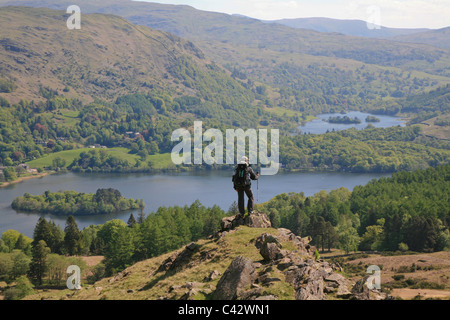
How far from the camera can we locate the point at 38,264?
6138cm

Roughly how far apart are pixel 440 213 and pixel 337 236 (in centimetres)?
2042

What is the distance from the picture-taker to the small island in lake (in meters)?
158

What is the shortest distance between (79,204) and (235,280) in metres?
147

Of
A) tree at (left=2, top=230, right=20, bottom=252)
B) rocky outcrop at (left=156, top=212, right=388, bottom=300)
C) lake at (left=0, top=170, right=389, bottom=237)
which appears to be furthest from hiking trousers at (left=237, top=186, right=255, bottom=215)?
lake at (left=0, top=170, right=389, bottom=237)

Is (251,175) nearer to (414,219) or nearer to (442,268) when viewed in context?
(442,268)

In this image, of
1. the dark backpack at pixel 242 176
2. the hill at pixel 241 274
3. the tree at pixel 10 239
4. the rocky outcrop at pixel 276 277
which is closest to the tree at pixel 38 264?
the tree at pixel 10 239

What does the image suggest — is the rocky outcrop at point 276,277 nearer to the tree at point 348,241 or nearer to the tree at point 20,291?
the tree at point 20,291

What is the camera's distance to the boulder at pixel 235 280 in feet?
67.5

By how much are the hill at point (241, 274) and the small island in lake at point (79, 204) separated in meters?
130

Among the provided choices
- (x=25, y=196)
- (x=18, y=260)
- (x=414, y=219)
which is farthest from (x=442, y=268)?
(x=25, y=196)

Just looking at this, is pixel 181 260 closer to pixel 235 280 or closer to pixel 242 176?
pixel 242 176

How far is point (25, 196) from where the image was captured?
168m

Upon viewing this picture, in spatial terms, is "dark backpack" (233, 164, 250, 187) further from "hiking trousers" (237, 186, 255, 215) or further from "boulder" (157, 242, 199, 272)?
"boulder" (157, 242, 199, 272)
